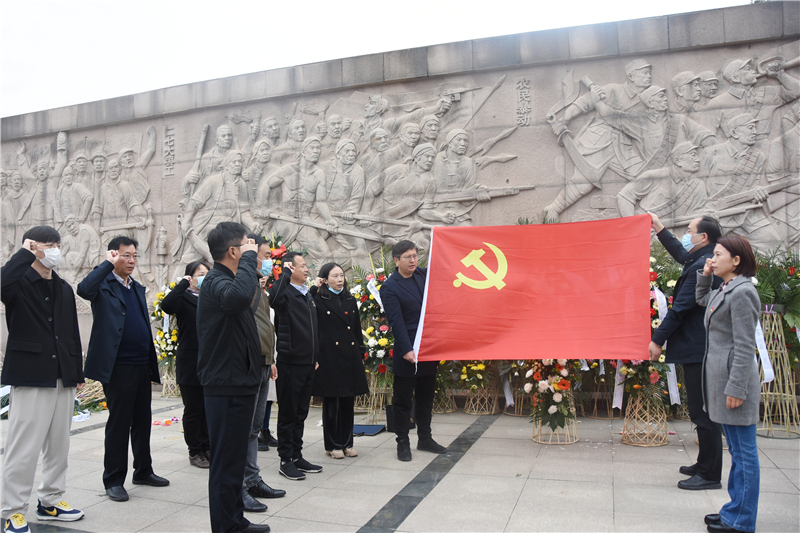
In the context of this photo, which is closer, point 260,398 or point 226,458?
point 226,458

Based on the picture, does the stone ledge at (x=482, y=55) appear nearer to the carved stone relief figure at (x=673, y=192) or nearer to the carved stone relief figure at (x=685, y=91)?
the carved stone relief figure at (x=685, y=91)

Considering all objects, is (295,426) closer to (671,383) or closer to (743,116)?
(671,383)

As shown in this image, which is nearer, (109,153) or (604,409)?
(604,409)

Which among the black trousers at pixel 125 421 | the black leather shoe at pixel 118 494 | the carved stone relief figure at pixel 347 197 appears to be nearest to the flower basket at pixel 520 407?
the carved stone relief figure at pixel 347 197

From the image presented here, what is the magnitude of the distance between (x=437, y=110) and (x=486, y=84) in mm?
787

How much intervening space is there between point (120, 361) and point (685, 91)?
716 cm

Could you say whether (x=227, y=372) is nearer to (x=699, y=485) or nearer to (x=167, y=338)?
(x=699, y=485)

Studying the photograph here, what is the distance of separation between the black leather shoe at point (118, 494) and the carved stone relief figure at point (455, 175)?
5.50 m

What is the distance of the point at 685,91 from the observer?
24.1ft

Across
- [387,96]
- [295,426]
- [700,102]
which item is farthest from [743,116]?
[295,426]

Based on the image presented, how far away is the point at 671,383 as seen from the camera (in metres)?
5.20

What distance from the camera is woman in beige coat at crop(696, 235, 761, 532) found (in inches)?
120

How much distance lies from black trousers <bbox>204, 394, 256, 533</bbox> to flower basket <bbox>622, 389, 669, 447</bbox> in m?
3.63

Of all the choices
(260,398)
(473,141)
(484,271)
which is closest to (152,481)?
(260,398)
